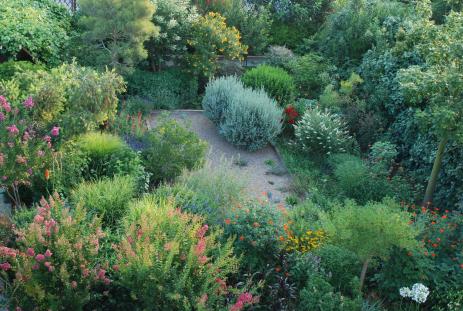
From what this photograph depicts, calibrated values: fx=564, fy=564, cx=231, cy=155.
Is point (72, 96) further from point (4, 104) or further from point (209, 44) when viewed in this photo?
point (209, 44)

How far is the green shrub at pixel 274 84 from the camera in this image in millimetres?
11758

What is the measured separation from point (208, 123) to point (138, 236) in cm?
587

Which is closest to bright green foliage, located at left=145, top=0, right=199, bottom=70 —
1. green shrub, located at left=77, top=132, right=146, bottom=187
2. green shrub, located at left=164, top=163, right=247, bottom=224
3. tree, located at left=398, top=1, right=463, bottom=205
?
green shrub, located at left=77, top=132, right=146, bottom=187

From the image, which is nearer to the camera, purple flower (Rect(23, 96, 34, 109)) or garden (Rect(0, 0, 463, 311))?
garden (Rect(0, 0, 463, 311))

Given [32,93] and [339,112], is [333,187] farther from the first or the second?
[32,93]

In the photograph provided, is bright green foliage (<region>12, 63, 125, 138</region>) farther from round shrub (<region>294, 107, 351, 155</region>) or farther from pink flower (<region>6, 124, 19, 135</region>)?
round shrub (<region>294, 107, 351, 155</region>)

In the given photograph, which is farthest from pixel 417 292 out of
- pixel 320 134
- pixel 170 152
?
pixel 320 134

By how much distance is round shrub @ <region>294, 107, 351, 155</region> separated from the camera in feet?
33.1

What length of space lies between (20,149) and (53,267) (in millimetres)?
2245

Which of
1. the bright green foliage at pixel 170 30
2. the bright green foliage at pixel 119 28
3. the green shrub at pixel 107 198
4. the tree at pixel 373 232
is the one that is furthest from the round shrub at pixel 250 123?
the tree at pixel 373 232

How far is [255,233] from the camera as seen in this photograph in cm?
650

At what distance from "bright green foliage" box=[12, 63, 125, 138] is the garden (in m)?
0.03

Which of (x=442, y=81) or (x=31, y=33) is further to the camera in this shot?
(x=31, y=33)

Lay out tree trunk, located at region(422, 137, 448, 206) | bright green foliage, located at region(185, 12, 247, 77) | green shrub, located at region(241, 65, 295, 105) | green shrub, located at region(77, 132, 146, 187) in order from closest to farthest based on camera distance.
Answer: green shrub, located at region(77, 132, 146, 187) < tree trunk, located at region(422, 137, 448, 206) < green shrub, located at region(241, 65, 295, 105) < bright green foliage, located at region(185, 12, 247, 77)
